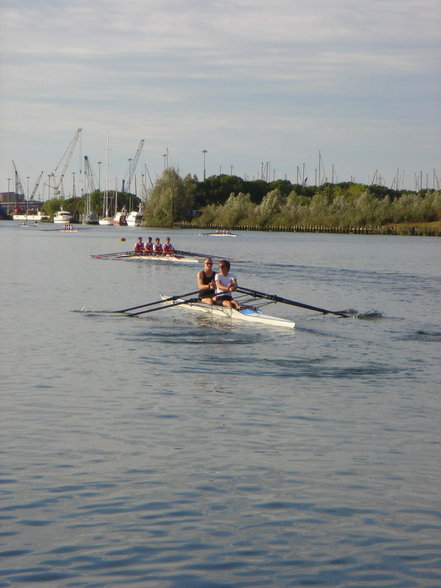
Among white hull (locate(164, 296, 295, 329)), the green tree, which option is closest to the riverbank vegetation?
the green tree

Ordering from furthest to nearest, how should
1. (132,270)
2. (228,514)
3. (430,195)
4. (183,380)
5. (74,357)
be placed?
(430,195) → (132,270) → (74,357) → (183,380) → (228,514)

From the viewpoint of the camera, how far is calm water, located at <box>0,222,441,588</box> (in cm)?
718

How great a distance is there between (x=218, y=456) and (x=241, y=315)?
1186cm

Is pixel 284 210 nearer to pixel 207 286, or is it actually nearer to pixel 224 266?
pixel 207 286

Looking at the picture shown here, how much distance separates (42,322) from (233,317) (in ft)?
16.6

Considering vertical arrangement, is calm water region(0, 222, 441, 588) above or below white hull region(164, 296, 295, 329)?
below

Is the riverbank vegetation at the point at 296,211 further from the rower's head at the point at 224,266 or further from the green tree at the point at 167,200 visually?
the rower's head at the point at 224,266

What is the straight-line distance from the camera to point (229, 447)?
10.5 metres

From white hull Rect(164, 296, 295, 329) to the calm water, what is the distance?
289mm

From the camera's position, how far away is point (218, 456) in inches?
396

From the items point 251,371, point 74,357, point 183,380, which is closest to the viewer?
point 183,380

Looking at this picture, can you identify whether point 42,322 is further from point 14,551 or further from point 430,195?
point 430,195

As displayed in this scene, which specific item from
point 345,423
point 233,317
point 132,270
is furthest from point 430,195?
point 345,423

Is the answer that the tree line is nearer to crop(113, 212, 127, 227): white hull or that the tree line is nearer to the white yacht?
the white yacht
